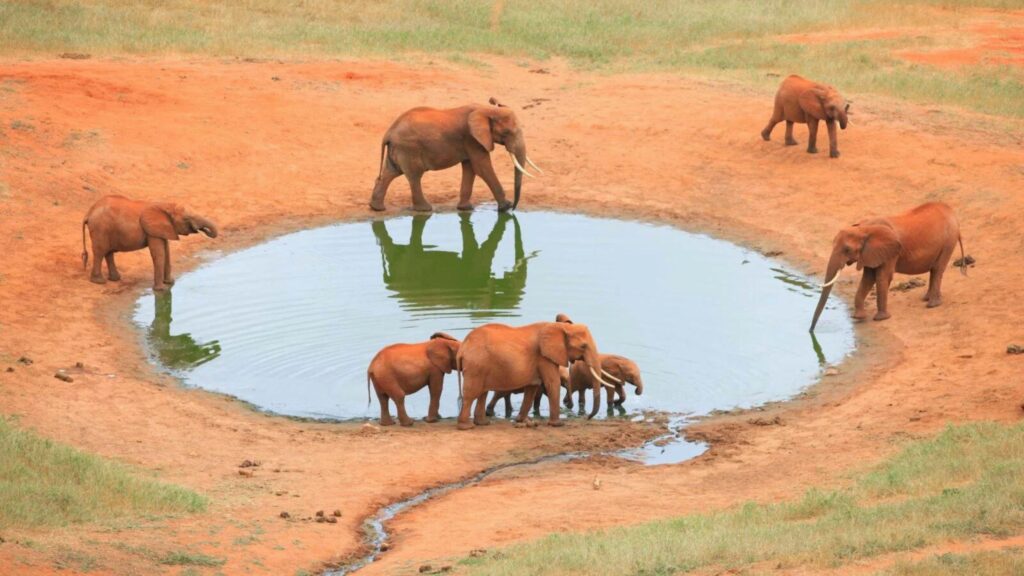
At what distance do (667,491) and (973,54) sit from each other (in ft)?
77.7

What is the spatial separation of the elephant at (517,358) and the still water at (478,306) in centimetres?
122

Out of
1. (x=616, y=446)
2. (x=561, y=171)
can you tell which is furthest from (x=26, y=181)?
(x=616, y=446)

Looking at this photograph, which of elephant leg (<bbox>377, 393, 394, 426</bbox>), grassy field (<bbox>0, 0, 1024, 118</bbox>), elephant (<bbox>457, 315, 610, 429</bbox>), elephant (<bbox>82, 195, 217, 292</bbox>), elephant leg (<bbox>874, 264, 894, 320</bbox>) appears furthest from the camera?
grassy field (<bbox>0, 0, 1024, 118</bbox>)

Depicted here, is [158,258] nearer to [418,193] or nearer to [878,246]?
[418,193]

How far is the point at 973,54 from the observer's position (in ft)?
124

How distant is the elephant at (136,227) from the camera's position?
949 inches

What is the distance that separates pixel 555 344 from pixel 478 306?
507cm

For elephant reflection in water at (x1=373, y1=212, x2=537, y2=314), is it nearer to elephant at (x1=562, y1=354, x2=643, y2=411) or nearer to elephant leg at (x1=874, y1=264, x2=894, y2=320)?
elephant at (x1=562, y1=354, x2=643, y2=411)

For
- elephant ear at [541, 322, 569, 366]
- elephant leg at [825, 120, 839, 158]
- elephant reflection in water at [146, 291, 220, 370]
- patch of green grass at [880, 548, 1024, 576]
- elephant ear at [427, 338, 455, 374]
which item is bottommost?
elephant reflection in water at [146, 291, 220, 370]

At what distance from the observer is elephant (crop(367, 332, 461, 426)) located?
19.2 metres

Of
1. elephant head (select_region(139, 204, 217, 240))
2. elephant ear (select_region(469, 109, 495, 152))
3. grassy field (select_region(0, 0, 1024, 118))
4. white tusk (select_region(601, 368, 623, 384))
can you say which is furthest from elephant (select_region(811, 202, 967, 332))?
grassy field (select_region(0, 0, 1024, 118))

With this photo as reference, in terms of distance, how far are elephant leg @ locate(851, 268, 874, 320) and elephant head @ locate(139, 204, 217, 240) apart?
30.1ft

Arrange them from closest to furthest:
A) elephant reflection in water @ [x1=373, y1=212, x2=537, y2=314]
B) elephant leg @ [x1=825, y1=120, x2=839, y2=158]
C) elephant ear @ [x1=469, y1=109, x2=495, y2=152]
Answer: elephant reflection in water @ [x1=373, y1=212, x2=537, y2=314] → elephant ear @ [x1=469, y1=109, x2=495, y2=152] → elephant leg @ [x1=825, y1=120, x2=839, y2=158]

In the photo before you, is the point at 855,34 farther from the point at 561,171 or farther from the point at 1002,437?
the point at 1002,437
